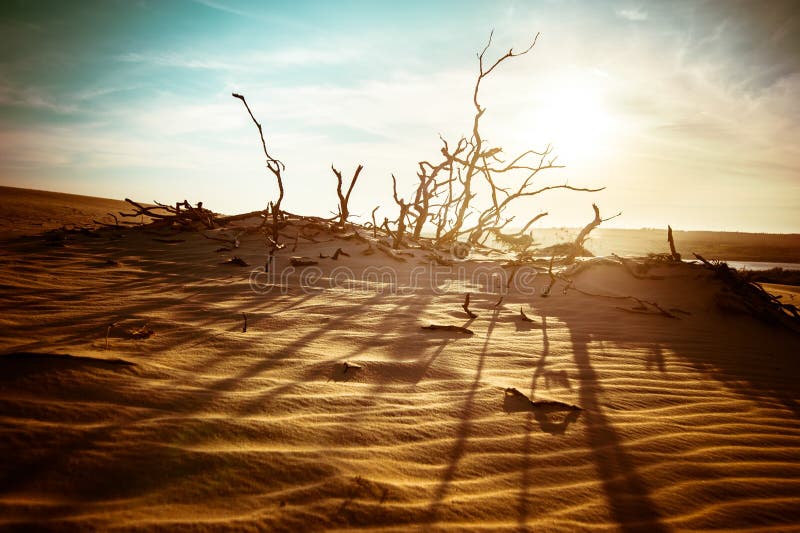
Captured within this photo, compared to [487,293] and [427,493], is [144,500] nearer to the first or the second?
[427,493]

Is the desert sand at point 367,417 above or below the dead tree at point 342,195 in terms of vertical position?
below

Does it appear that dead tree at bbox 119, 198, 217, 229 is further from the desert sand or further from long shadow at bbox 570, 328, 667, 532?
long shadow at bbox 570, 328, 667, 532

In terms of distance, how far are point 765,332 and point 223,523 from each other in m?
4.48

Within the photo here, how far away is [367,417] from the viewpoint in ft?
5.02

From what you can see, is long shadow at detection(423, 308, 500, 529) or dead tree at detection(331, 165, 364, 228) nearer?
long shadow at detection(423, 308, 500, 529)

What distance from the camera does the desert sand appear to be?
1081mm

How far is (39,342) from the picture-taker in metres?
1.78

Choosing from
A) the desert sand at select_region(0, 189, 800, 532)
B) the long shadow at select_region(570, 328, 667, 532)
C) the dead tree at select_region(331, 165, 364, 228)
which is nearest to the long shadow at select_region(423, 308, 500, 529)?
the desert sand at select_region(0, 189, 800, 532)

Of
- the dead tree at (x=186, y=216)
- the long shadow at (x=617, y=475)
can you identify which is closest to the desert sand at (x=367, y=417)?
the long shadow at (x=617, y=475)

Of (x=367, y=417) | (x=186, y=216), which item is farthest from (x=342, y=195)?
(x=367, y=417)

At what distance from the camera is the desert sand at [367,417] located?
1081mm

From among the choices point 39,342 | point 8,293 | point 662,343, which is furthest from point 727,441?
point 8,293

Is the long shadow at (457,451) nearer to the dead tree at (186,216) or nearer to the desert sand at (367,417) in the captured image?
the desert sand at (367,417)

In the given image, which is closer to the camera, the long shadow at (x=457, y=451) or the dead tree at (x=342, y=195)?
the long shadow at (x=457, y=451)
